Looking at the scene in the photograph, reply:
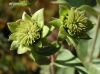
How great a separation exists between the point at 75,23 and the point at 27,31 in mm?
261

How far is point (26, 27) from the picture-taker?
4.88 ft

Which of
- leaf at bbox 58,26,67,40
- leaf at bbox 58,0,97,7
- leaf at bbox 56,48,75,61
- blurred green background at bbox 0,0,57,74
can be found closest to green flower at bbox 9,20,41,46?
leaf at bbox 58,26,67,40

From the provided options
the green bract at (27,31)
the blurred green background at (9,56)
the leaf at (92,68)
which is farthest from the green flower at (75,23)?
the blurred green background at (9,56)

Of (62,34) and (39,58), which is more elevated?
(62,34)

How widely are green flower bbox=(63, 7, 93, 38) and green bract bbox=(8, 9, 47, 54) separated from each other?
5.5 inches

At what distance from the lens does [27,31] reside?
148cm

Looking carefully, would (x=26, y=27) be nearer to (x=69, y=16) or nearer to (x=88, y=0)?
(x=69, y=16)

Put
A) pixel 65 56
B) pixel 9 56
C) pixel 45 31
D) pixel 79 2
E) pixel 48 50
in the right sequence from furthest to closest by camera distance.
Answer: pixel 9 56 < pixel 65 56 < pixel 79 2 < pixel 48 50 < pixel 45 31

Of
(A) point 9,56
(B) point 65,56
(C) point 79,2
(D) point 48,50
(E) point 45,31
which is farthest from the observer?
(A) point 9,56

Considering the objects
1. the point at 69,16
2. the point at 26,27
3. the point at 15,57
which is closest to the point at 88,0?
the point at 69,16

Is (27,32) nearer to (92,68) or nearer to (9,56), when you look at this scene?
(92,68)

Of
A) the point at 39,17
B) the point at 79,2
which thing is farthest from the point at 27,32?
the point at 79,2

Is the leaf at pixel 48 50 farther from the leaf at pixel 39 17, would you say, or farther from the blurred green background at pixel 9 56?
the blurred green background at pixel 9 56

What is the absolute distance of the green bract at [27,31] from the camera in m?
1.47
